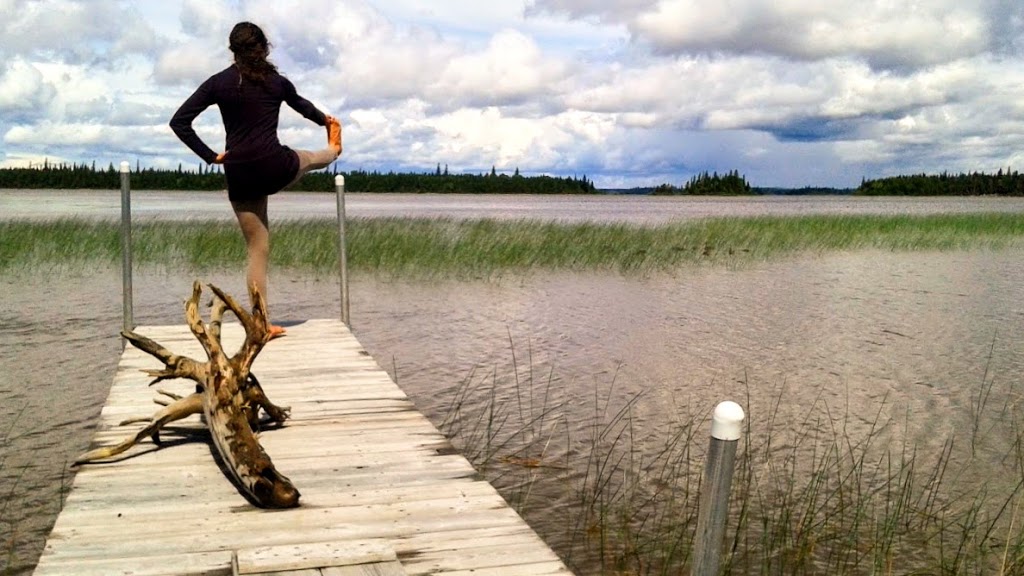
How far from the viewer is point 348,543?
317 cm

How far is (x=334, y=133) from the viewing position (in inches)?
289

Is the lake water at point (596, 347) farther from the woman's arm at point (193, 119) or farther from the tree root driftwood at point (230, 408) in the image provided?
Result: the woman's arm at point (193, 119)

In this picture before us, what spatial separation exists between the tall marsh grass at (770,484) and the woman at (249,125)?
2.20 m

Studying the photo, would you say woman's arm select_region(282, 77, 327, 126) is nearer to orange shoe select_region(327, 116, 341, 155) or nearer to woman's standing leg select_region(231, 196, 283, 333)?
orange shoe select_region(327, 116, 341, 155)

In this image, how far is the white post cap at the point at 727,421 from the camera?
244 centimetres

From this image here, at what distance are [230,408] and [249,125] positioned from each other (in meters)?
3.09

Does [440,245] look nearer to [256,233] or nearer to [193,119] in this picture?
→ [256,233]

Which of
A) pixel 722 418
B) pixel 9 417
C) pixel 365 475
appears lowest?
pixel 9 417

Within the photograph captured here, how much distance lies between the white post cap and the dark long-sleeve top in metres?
5.07

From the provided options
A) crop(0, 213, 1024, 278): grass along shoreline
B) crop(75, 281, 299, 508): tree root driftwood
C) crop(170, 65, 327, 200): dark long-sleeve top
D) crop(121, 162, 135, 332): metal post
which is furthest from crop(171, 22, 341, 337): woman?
crop(0, 213, 1024, 278): grass along shoreline

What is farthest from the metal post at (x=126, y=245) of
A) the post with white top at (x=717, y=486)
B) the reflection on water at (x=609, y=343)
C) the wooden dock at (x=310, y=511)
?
the post with white top at (x=717, y=486)

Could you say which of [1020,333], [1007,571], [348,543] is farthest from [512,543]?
[1020,333]

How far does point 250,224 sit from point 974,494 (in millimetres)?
5201

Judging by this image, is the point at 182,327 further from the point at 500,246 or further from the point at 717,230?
the point at 717,230
